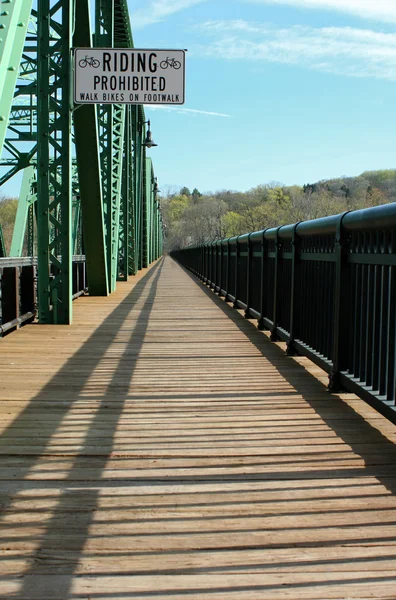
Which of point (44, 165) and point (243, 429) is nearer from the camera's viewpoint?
point (243, 429)

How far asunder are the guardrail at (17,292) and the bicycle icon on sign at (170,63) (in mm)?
2510

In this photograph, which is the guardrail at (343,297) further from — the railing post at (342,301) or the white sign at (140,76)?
the white sign at (140,76)

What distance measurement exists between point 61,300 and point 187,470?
5.85m

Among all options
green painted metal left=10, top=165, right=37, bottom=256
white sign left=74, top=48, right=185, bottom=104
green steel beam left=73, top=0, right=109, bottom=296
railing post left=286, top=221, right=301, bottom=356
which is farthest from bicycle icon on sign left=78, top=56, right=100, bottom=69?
green painted metal left=10, top=165, right=37, bottom=256

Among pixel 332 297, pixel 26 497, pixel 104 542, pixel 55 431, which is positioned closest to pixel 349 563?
pixel 104 542

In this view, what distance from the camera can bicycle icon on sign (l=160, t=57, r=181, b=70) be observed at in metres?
7.33

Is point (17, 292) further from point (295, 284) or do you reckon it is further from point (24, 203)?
point (24, 203)

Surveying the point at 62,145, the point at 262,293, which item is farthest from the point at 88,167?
the point at 262,293

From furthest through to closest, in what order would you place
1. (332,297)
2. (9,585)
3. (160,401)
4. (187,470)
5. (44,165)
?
(44,165) → (332,297) → (160,401) → (187,470) → (9,585)

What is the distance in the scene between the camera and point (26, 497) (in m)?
2.61

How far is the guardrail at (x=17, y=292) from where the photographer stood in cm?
734

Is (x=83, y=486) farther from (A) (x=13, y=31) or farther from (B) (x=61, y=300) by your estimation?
(B) (x=61, y=300)

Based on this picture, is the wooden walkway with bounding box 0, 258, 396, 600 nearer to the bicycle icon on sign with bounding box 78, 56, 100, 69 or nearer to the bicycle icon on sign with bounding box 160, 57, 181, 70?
the bicycle icon on sign with bounding box 160, 57, 181, 70

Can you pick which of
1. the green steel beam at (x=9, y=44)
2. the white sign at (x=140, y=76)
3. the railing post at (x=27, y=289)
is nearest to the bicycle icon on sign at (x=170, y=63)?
the white sign at (x=140, y=76)
